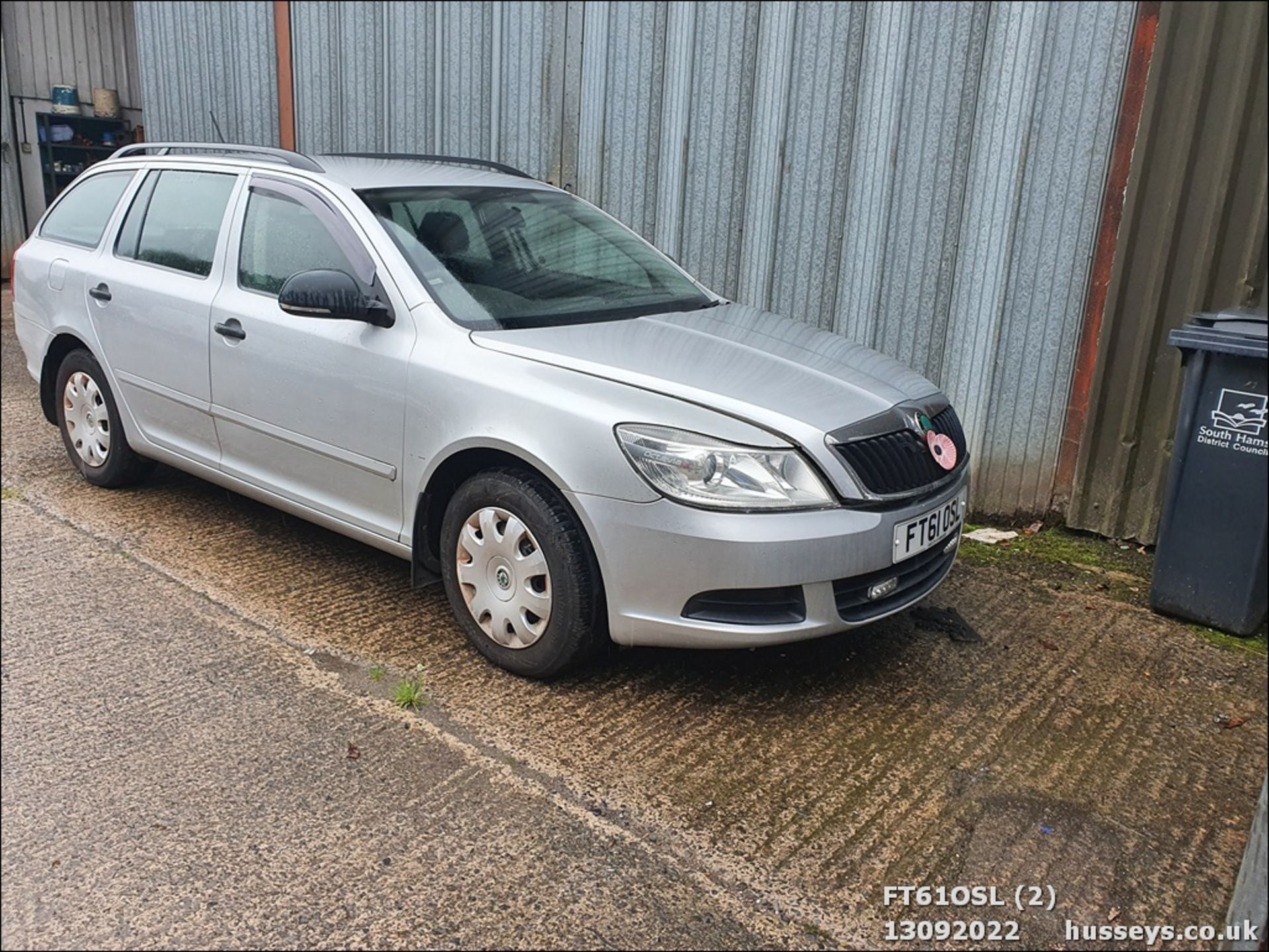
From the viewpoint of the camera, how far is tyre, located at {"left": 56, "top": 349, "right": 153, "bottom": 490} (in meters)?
4.92

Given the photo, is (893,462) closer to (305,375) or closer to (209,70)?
(305,375)

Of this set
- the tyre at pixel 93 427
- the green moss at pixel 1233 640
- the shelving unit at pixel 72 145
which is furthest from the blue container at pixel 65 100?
the green moss at pixel 1233 640

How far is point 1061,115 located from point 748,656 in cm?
305

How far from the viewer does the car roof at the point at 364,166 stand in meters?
4.08

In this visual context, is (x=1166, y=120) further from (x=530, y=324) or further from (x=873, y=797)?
(x=873, y=797)

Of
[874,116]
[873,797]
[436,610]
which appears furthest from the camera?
[874,116]

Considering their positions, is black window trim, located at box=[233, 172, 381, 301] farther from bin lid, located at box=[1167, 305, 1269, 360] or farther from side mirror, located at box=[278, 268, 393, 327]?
bin lid, located at box=[1167, 305, 1269, 360]

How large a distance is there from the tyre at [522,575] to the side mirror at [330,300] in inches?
27.3

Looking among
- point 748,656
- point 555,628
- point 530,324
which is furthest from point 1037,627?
point 530,324

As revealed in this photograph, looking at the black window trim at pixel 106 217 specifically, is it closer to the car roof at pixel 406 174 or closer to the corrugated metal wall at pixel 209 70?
the car roof at pixel 406 174

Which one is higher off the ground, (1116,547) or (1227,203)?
(1227,203)

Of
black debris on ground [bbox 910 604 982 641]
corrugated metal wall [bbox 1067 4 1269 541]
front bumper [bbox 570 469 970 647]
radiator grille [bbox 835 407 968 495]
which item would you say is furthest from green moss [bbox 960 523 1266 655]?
front bumper [bbox 570 469 970 647]

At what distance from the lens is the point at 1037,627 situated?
416 cm

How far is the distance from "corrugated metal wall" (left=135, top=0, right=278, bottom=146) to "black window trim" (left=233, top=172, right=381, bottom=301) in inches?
184
